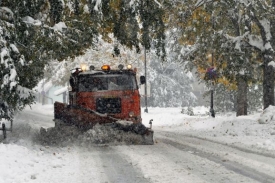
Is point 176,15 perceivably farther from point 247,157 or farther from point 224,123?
point 247,157

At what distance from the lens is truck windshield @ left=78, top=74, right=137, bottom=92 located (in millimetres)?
13070

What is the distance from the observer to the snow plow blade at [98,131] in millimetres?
11703

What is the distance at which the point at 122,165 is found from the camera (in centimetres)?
856

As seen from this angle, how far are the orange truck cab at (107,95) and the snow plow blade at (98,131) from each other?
0.30ft

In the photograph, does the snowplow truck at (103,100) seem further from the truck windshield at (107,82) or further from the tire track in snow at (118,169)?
the tire track in snow at (118,169)

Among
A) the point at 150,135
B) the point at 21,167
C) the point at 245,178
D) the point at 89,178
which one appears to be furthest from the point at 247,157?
the point at 21,167

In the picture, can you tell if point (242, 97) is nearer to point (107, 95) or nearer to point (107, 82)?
point (107, 82)

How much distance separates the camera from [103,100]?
1288 centimetres

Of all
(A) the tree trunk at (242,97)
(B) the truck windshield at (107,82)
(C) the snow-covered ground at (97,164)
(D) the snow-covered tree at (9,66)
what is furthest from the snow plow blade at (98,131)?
(A) the tree trunk at (242,97)

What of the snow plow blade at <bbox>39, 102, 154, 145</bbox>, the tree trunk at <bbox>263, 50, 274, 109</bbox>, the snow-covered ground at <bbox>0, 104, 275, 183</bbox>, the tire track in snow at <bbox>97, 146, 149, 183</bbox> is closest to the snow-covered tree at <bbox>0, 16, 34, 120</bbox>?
the snow-covered ground at <bbox>0, 104, 275, 183</bbox>

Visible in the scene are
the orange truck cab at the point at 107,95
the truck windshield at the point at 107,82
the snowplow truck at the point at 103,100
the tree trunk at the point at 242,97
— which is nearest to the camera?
the snowplow truck at the point at 103,100

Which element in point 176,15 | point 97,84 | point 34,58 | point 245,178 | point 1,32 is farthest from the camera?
point 176,15

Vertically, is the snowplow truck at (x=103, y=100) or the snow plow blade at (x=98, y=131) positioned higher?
the snowplow truck at (x=103, y=100)

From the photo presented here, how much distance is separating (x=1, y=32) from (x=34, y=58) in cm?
230
